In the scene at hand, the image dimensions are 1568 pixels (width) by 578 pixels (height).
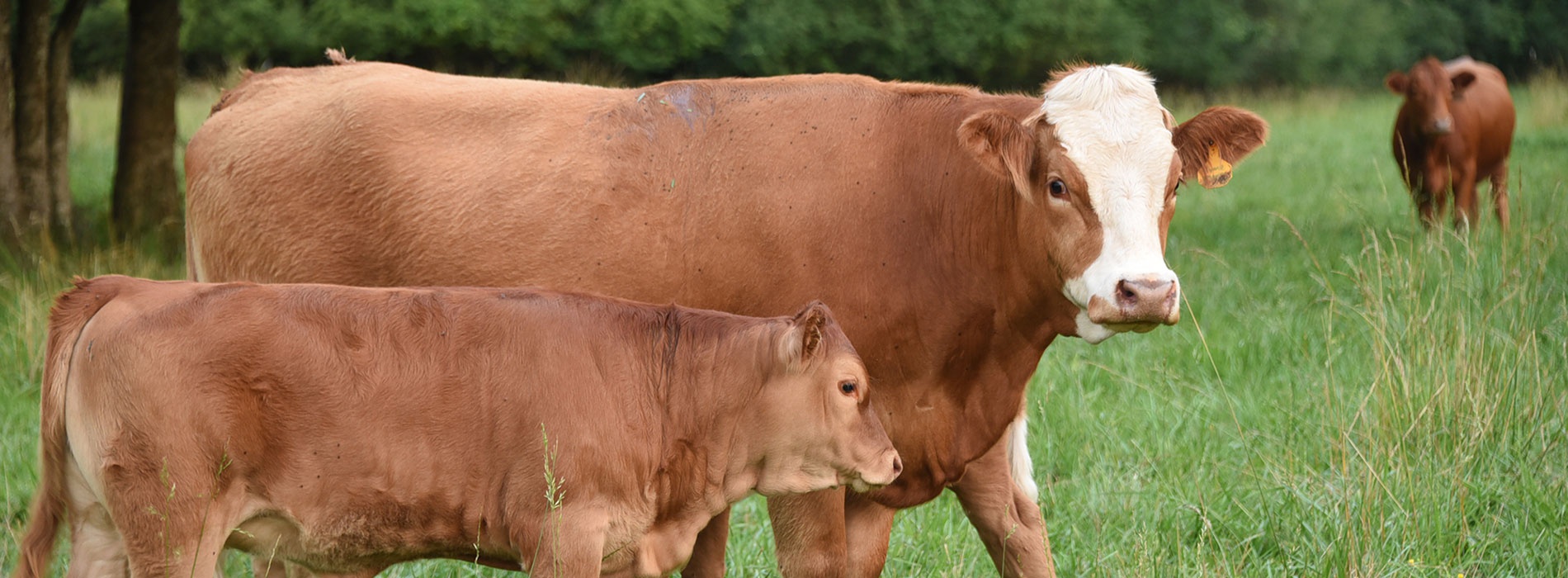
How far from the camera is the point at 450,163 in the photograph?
4.45 m

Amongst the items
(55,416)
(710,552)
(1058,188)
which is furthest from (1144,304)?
(55,416)

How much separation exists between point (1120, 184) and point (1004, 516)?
1.50 m

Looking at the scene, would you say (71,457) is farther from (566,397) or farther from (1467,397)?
(1467,397)

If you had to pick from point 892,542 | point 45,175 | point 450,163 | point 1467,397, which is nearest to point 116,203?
point 45,175

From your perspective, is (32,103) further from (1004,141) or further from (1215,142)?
(1215,142)

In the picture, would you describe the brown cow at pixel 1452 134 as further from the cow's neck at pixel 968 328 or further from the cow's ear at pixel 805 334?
the cow's ear at pixel 805 334

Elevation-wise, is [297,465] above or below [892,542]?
above

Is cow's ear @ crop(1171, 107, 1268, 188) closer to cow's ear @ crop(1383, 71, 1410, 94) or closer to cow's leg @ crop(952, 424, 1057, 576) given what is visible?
cow's leg @ crop(952, 424, 1057, 576)

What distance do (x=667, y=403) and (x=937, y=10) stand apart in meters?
25.9

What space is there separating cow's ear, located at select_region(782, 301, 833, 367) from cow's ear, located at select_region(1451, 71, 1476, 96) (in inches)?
432

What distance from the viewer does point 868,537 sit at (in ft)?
14.3

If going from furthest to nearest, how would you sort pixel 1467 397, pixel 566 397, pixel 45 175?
pixel 45 175
pixel 1467 397
pixel 566 397

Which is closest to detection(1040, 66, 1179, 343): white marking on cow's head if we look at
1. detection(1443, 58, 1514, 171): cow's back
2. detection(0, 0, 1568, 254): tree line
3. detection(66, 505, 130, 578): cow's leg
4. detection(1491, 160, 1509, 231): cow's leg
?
detection(66, 505, 130, 578): cow's leg

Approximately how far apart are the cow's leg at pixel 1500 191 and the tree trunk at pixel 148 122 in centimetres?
947
